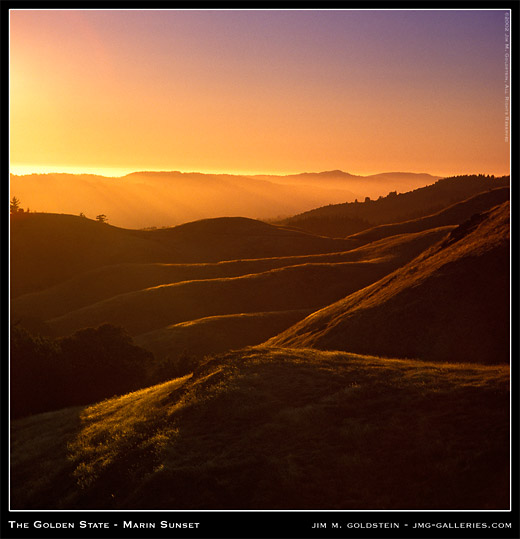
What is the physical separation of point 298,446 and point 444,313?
2298 cm

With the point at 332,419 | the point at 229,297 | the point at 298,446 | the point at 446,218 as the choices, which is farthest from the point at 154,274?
the point at 446,218

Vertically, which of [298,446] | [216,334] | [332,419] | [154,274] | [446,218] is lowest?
[216,334]

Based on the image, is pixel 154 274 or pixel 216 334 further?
pixel 154 274

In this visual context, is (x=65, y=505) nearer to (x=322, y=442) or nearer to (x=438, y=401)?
(x=322, y=442)

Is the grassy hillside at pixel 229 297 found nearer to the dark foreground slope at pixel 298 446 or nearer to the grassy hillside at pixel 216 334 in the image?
the grassy hillside at pixel 216 334

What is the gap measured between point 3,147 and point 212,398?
13.0 meters

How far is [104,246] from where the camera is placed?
519 ft

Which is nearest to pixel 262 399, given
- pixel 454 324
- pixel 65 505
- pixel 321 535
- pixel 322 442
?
pixel 322 442

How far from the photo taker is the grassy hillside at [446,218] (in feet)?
557

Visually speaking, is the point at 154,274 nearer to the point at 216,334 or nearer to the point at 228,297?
the point at 228,297

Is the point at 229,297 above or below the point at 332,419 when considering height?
below

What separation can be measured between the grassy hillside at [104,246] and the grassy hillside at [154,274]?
24.2 meters

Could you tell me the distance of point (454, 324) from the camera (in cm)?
3391

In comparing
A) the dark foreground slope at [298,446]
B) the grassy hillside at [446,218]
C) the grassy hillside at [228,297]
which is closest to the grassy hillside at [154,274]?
the grassy hillside at [228,297]
